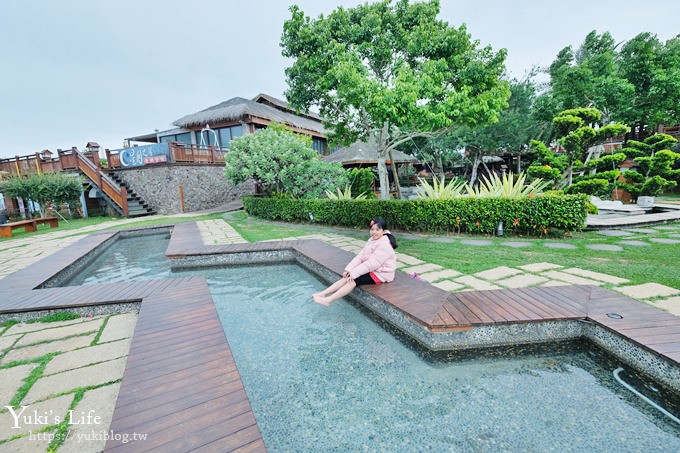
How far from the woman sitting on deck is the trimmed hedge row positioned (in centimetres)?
397

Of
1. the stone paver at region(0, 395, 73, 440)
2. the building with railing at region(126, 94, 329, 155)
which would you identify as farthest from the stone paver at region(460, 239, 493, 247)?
the building with railing at region(126, 94, 329, 155)

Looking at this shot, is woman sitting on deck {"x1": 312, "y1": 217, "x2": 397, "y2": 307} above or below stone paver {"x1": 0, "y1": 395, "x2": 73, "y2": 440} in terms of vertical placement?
above

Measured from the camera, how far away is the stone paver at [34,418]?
190 cm

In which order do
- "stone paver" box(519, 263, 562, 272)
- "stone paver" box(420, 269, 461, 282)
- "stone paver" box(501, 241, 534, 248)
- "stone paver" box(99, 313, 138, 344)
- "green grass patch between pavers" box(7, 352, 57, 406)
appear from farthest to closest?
"stone paver" box(501, 241, 534, 248), "stone paver" box(519, 263, 562, 272), "stone paver" box(420, 269, 461, 282), "stone paver" box(99, 313, 138, 344), "green grass patch between pavers" box(7, 352, 57, 406)

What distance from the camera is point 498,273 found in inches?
166

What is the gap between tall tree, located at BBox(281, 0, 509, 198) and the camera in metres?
6.27

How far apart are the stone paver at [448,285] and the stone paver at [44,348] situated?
13.4 feet

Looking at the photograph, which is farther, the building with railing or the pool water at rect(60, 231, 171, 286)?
the building with railing

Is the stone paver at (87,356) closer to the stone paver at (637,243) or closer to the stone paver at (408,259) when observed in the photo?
the stone paver at (408,259)

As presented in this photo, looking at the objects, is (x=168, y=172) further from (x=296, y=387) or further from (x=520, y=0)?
(x=520, y=0)

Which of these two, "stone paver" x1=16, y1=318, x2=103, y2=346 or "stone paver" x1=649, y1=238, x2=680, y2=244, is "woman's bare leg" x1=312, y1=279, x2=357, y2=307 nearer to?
"stone paver" x1=16, y1=318, x2=103, y2=346

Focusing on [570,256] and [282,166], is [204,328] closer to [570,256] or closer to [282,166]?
[570,256]

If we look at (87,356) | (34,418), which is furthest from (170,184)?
(34,418)

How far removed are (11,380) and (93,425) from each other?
1278mm
